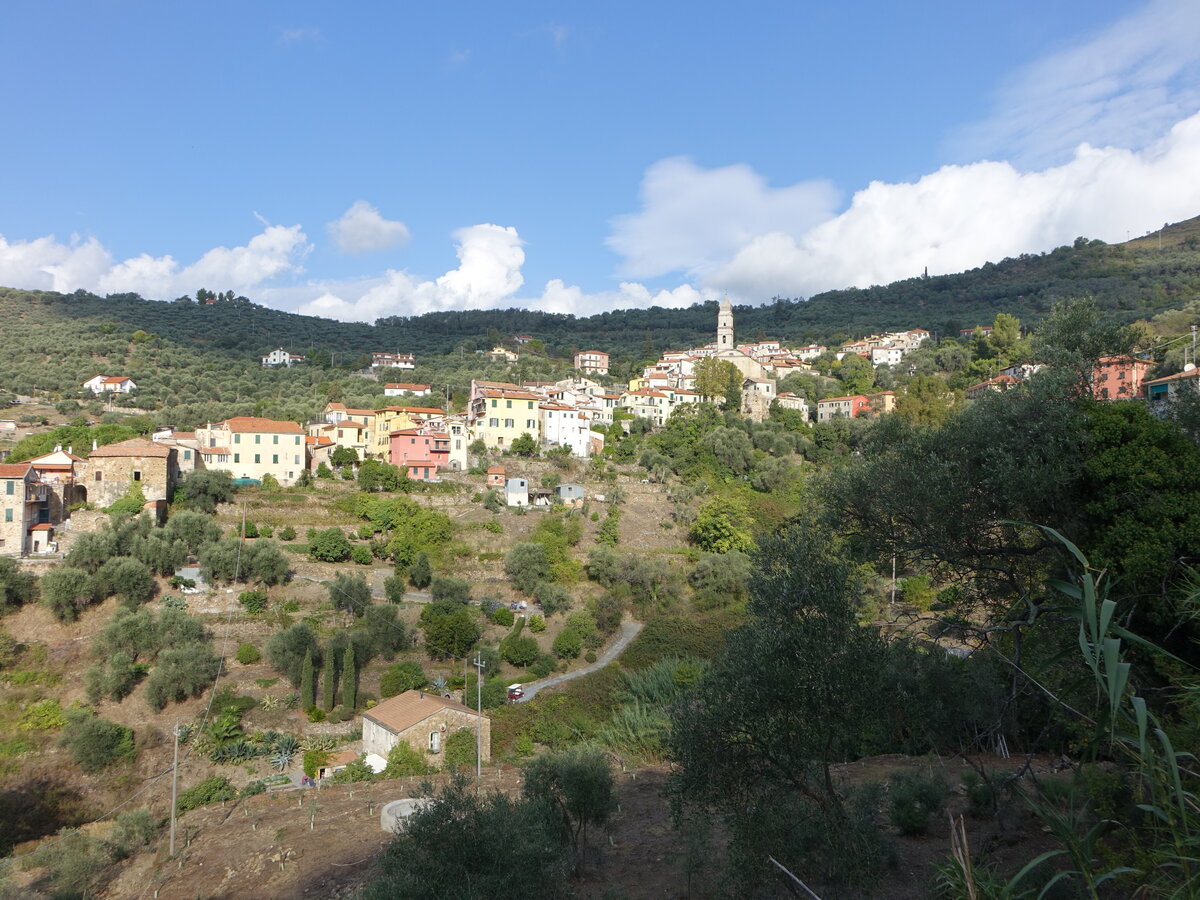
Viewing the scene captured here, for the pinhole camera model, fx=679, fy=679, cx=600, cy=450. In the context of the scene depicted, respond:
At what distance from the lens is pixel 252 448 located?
4222cm

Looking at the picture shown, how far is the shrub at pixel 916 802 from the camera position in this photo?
35.7 ft

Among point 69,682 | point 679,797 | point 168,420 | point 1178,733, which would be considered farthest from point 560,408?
point 1178,733

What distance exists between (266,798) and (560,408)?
126 ft

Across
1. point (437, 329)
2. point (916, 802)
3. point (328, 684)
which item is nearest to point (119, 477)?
point (328, 684)

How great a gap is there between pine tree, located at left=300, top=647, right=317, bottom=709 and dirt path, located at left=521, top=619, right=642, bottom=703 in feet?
26.3

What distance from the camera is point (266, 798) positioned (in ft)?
66.5

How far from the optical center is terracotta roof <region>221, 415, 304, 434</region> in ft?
137

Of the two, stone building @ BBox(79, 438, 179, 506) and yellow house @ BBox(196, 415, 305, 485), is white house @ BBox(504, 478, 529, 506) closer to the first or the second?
yellow house @ BBox(196, 415, 305, 485)

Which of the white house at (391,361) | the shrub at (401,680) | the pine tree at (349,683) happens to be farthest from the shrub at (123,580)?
the white house at (391,361)

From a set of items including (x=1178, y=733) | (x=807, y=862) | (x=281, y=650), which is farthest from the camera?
(x=281, y=650)

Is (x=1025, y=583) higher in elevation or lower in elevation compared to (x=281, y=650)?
higher

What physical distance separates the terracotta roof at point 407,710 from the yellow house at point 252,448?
2286cm

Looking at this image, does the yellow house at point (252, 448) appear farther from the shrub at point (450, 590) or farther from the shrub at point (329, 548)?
the shrub at point (450, 590)

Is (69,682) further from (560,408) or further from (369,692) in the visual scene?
(560,408)
